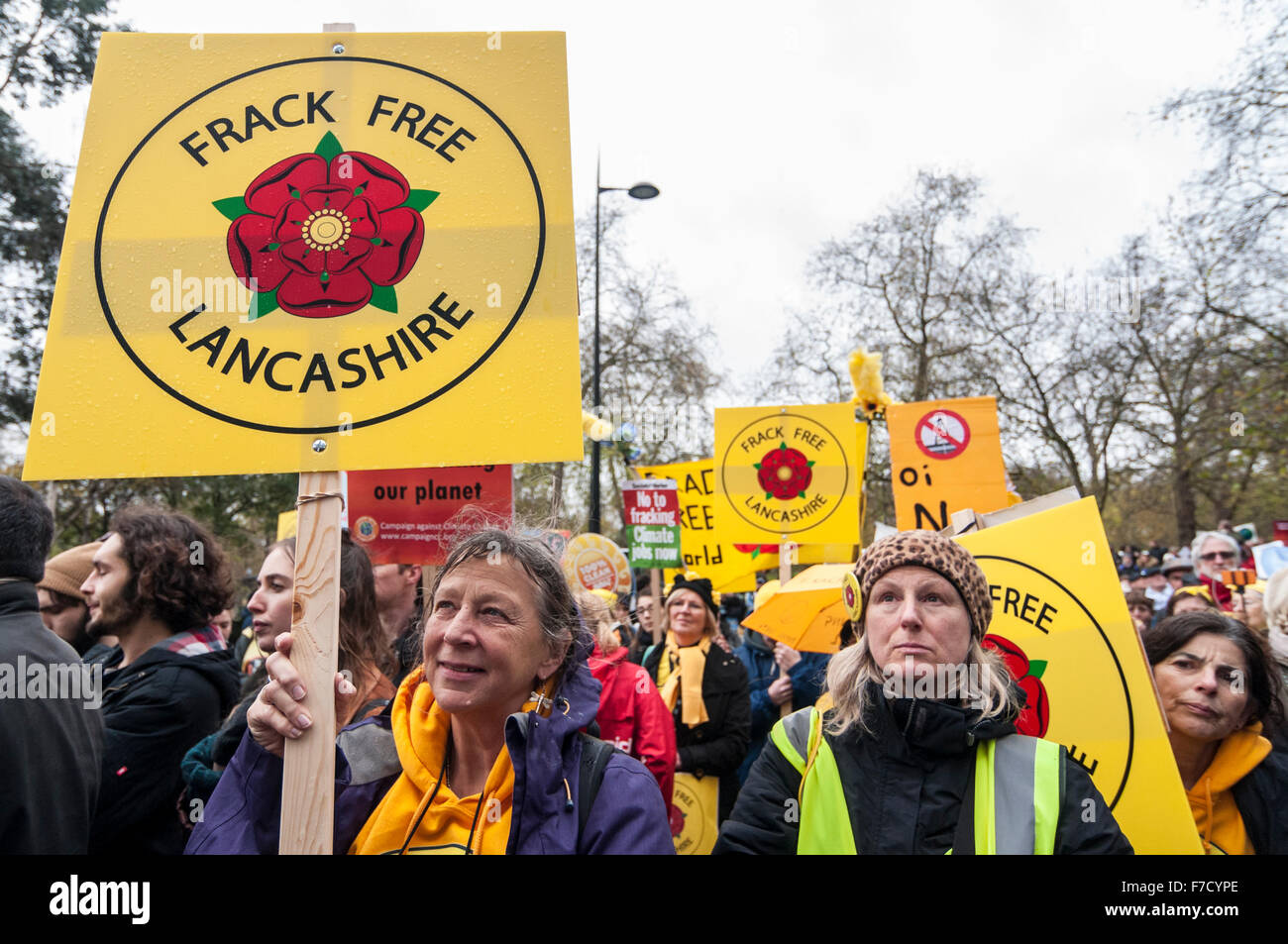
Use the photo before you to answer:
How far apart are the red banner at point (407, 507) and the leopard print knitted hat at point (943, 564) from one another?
2.27 metres

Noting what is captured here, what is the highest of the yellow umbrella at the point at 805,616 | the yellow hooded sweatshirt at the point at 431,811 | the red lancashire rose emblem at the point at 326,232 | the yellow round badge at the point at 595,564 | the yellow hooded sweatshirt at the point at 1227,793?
the red lancashire rose emblem at the point at 326,232

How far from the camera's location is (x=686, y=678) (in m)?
5.01

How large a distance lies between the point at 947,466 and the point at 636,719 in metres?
2.21

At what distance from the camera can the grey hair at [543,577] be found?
197cm

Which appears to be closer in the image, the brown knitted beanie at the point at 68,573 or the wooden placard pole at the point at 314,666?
the wooden placard pole at the point at 314,666

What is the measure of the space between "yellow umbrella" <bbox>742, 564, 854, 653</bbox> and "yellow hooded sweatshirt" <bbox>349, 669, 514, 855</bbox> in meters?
2.48

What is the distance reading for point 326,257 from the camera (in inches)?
70.7

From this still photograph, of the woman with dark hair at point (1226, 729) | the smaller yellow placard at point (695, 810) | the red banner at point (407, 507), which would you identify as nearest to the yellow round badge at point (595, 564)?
the smaller yellow placard at point (695, 810)

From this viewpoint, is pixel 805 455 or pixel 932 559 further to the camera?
pixel 805 455

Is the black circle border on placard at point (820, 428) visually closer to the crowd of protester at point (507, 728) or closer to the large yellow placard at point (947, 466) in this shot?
the large yellow placard at point (947, 466)
